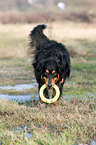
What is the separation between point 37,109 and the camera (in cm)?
523

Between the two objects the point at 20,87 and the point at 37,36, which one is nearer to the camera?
the point at 37,36

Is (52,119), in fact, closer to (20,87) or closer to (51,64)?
(51,64)

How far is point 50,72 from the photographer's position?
514 centimetres

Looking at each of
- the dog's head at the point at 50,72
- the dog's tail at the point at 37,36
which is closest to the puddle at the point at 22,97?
the dog's tail at the point at 37,36

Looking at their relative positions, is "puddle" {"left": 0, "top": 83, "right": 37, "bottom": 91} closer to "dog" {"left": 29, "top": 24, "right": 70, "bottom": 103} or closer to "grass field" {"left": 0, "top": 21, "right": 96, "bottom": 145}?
"grass field" {"left": 0, "top": 21, "right": 96, "bottom": 145}

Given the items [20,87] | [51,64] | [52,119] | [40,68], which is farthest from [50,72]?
[20,87]

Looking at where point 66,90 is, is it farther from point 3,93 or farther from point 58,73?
point 58,73

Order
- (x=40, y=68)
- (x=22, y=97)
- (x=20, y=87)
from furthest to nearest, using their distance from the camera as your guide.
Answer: (x=20, y=87), (x=22, y=97), (x=40, y=68)

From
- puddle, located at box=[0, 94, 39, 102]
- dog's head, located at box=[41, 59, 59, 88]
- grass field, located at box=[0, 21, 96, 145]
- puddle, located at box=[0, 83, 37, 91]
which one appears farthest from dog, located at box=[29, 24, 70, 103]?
puddle, located at box=[0, 83, 37, 91]

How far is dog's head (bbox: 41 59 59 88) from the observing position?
16.6 feet

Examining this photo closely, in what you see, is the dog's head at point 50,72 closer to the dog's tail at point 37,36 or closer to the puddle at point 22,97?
the puddle at point 22,97

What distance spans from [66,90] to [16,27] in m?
21.0

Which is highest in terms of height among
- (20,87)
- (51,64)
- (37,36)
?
Answer: (37,36)

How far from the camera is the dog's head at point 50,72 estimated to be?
505cm
